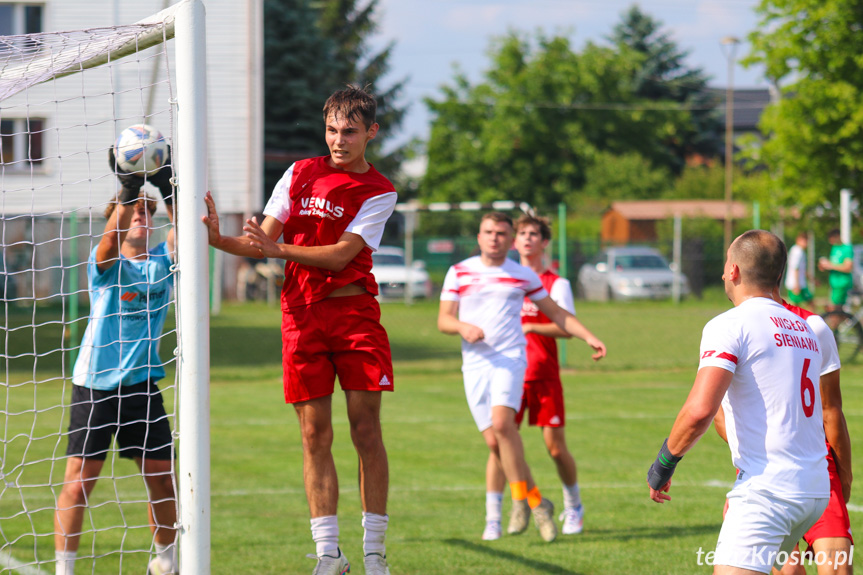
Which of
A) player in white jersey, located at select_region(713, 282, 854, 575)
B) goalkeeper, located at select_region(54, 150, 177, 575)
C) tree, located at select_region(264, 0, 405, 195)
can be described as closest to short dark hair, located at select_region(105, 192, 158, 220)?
goalkeeper, located at select_region(54, 150, 177, 575)

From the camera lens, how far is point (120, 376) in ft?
16.2

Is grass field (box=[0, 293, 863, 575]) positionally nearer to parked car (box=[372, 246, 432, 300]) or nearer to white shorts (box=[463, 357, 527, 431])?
white shorts (box=[463, 357, 527, 431])

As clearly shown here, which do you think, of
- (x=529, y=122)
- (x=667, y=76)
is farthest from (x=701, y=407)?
(x=667, y=76)

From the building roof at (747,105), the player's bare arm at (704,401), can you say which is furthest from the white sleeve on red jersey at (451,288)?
the building roof at (747,105)

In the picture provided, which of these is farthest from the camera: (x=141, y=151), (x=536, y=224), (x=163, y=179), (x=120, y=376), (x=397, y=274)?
(x=397, y=274)

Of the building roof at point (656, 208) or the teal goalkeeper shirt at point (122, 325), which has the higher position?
the building roof at point (656, 208)

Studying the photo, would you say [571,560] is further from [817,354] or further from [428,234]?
[428,234]

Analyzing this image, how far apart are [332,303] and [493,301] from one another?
7.78ft

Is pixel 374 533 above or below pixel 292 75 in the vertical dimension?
below

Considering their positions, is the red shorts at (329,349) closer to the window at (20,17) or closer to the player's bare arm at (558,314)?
the player's bare arm at (558,314)

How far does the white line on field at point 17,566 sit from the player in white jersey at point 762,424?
379 cm

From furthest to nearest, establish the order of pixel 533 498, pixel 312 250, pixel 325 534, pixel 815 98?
pixel 815 98, pixel 533 498, pixel 325 534, pixel 312 250

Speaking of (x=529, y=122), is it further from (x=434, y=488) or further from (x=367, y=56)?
(x=434, y=488)

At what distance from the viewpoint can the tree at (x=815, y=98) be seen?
19141 mm
